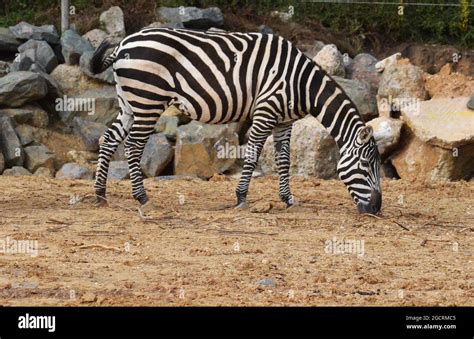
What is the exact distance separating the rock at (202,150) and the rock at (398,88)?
2.52 meters

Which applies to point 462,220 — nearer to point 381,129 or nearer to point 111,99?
point 381,129

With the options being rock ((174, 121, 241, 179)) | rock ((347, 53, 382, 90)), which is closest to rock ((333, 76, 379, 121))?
Result: rock ((347, 53, 382, 90))

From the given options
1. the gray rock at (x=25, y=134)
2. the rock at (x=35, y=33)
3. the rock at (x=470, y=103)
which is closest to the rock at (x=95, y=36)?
the rock at (x=35, y=33)

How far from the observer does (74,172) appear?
15914 millimetres

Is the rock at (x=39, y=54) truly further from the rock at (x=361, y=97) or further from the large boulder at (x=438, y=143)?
the large boulder at (x=438, y=143)

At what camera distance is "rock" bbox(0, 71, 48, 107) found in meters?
16.9

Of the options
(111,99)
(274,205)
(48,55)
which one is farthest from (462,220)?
(48,55)

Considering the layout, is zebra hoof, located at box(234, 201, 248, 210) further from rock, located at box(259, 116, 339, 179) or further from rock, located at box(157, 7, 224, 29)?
rock, located at box(157, 7, 224, 29)

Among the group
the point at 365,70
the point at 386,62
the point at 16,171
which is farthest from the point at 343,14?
the point at 16,171

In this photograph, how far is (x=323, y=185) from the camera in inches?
607

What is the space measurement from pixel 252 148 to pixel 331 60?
5229mm

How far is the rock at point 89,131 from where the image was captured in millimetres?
16938

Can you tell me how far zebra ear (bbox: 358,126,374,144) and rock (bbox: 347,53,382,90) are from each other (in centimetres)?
552

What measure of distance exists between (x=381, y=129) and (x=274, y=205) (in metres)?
3.67
